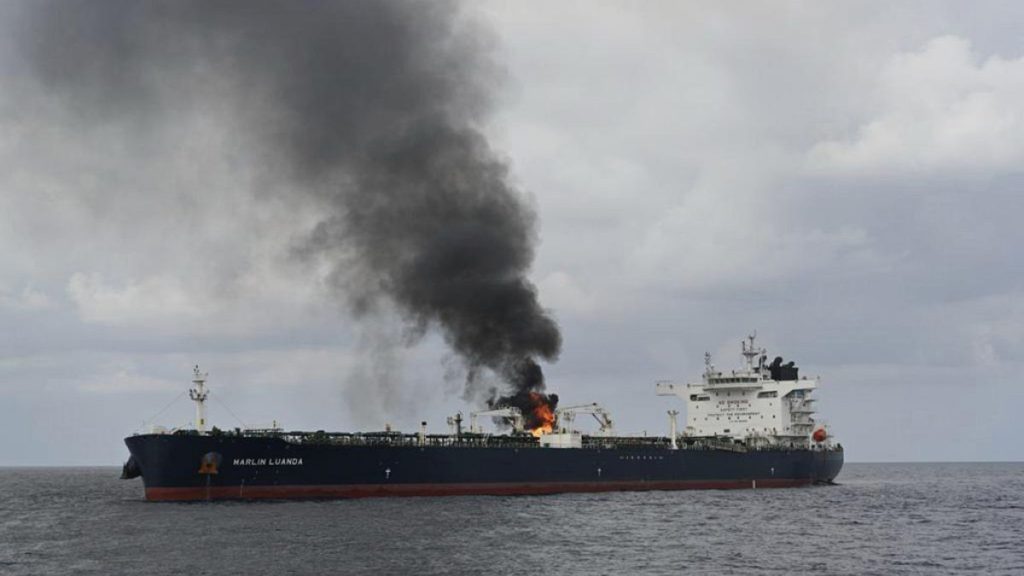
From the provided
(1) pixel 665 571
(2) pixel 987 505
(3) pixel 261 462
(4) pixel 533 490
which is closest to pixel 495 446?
(4) pixel 533 490

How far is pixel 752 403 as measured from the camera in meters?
90.9

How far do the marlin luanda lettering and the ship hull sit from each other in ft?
0.18

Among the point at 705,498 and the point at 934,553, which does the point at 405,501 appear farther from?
the point at 934,553

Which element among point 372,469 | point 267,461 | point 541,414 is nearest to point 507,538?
point 372,469

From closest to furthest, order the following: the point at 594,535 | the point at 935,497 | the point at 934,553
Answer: the point at 934,553, the point at 594,535, the point at 935,497

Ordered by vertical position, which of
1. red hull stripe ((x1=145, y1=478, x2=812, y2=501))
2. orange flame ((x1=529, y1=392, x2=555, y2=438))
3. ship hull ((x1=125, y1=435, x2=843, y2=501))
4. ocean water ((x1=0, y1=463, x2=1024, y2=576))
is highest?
orange flame ((x1=529, y1=392, x2=555, y2=438))

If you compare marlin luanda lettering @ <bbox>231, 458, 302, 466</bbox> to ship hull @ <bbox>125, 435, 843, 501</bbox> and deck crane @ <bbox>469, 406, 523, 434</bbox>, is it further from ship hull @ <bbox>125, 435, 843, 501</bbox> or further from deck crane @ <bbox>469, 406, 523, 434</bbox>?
deck crane @ <bbox>469, 406, 523, 434</bbox>

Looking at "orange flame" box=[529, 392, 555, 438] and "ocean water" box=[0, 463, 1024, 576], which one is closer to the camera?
Answer: "ocean water" box=[0, 463, 1024, 576]

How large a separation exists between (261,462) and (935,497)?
57222 mm

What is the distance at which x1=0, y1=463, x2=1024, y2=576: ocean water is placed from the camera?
39.4 metres

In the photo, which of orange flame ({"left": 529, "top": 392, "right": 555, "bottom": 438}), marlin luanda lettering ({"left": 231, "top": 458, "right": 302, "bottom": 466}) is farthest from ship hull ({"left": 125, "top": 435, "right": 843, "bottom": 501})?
orange flame ({"left": 529, "top": 392, "right": 555, "bottom": 438})

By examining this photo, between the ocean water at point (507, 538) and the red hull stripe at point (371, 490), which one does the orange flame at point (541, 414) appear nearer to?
the red hull stripe at point (371, 490)

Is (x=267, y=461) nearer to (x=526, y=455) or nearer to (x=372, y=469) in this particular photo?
(x=372, y=469)

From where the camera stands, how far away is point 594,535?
48.6 m
